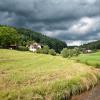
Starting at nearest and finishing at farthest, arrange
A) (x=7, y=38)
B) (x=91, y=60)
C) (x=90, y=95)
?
(x=90, y=95) < (x=91, y=60) < (x=7, y=38)

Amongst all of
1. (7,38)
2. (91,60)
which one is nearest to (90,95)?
(91,60)

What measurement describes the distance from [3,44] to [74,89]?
9266 centimetres

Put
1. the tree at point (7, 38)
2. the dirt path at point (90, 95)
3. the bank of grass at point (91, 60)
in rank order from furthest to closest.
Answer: the tree at point (7, 38), the bank of grass at point (91, 60), the dirt path at point (90, 95)

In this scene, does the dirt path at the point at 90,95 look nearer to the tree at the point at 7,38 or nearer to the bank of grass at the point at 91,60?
the bank of grass at the point at 91,60

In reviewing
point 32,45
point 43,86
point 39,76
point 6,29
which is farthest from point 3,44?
point 43,86

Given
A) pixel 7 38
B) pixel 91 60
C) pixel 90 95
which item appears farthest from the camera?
pixel 7 38

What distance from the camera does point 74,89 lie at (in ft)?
134

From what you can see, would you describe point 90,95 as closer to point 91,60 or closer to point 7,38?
point 91,60

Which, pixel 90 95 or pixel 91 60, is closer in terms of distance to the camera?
pixel 90 95

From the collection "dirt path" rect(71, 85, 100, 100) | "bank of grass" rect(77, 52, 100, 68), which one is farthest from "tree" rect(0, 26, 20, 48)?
"dirt path" rect(71, 85, 100, 100)

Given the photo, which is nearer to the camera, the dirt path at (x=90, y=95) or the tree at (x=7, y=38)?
the dirt path at (x=90, y=95)

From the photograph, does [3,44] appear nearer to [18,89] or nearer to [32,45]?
[32,45]

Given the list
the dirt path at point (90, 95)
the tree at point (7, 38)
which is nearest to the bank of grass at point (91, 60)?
the tree at point (7, 38)

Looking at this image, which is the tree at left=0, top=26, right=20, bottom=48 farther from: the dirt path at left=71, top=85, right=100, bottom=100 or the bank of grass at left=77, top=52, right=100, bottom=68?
the dirt path at left=71, top=85, right=100, bottom=100
